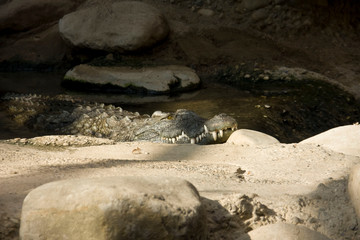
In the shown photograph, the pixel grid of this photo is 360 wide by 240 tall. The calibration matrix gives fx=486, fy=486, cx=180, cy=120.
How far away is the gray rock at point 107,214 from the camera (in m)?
1.79

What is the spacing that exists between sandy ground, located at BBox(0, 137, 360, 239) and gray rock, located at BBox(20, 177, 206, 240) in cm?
22

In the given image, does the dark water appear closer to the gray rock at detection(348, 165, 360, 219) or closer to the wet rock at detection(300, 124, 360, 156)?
the wet rock at detection(300, 124, 360, 156)

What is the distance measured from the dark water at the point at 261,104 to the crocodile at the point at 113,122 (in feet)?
0.91

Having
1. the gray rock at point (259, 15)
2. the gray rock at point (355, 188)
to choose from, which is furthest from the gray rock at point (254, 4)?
the gray rock at point (355, 188)

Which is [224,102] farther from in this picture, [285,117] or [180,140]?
[180,140]

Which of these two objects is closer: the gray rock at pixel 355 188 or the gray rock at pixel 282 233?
the gray rock at pixel 282 233

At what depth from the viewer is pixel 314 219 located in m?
2.32

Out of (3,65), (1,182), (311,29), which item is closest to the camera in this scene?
(1,182)

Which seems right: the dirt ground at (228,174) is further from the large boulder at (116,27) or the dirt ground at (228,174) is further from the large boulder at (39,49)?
the large boulder at (39,49)

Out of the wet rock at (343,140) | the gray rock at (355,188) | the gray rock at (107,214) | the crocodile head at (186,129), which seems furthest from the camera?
the crocodile head at (186,129)

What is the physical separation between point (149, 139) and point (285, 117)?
2204 mm

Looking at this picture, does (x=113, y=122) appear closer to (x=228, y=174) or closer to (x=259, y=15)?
(x=228, y=174)

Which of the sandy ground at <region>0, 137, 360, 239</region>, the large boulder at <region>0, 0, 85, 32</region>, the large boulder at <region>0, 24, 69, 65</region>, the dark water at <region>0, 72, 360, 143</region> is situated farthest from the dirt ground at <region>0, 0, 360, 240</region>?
the large boulder at <region>0, 0, 85, 32</region>

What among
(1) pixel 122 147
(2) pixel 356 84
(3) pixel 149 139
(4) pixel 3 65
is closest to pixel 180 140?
(3) pixel 149 139
